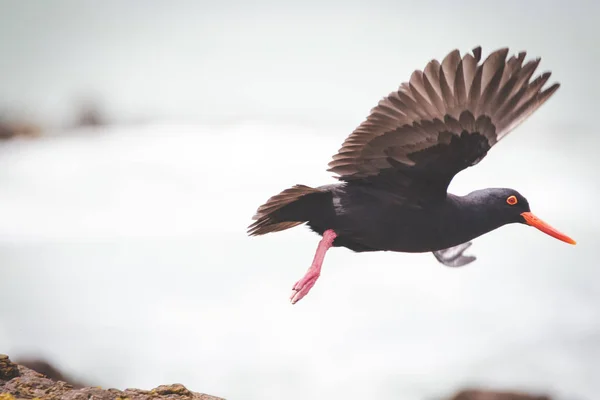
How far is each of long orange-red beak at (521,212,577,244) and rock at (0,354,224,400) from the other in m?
3.15

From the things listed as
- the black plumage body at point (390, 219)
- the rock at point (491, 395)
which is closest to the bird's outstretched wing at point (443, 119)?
the black plumage body at point (390, 219)

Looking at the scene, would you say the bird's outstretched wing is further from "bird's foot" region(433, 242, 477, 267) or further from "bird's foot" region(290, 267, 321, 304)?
"bird's foot" region(433, 242, 477, 267)

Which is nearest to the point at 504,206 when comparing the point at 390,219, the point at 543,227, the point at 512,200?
the point at 512,200

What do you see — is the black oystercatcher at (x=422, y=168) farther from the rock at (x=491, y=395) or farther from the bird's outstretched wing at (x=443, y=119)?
the rock at (x=491, y=395)

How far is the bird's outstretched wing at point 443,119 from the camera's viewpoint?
471 centimetres

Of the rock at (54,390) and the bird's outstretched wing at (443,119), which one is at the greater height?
the bird's outstretched wing at (443,119)

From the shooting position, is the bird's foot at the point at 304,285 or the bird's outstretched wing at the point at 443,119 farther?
the bird's foot at the point at 304,285

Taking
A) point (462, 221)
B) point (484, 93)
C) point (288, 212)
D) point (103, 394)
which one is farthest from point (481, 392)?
point (103, 394)

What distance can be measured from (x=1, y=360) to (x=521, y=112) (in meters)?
3.92

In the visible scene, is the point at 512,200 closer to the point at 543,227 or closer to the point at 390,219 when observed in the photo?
the point at 543,227

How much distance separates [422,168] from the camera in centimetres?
504

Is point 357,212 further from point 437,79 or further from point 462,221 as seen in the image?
point 437,79

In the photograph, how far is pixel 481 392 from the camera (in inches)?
287

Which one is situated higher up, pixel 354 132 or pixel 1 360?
pixel 354 132
